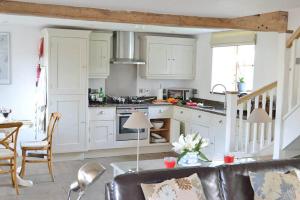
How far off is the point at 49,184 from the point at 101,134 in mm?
1616

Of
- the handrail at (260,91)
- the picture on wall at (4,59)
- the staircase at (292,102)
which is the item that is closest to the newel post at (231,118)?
the handrail at (260,91)

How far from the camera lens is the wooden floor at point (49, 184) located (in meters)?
→ 4.53

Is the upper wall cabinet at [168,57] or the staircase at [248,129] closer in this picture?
the staircase at [248,129]

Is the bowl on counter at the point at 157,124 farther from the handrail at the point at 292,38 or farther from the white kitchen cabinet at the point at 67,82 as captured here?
the handrail at the point at 292,38

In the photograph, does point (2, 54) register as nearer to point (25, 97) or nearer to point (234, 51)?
point (25, 97)

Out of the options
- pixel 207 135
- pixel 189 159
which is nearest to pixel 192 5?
pixel 189 159

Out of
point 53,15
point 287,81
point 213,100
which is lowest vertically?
point 213,100

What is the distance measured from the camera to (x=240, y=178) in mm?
2854

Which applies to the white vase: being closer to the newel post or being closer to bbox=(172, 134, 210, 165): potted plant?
bbox=(172, 134, 210, 165): potted plant

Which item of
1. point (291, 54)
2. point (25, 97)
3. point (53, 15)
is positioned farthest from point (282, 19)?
point (25, 97)

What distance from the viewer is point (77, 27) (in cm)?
623

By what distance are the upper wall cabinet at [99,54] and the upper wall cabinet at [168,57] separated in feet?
2.53

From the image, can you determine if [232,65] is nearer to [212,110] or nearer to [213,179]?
[212,110]

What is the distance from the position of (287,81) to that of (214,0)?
130cm
